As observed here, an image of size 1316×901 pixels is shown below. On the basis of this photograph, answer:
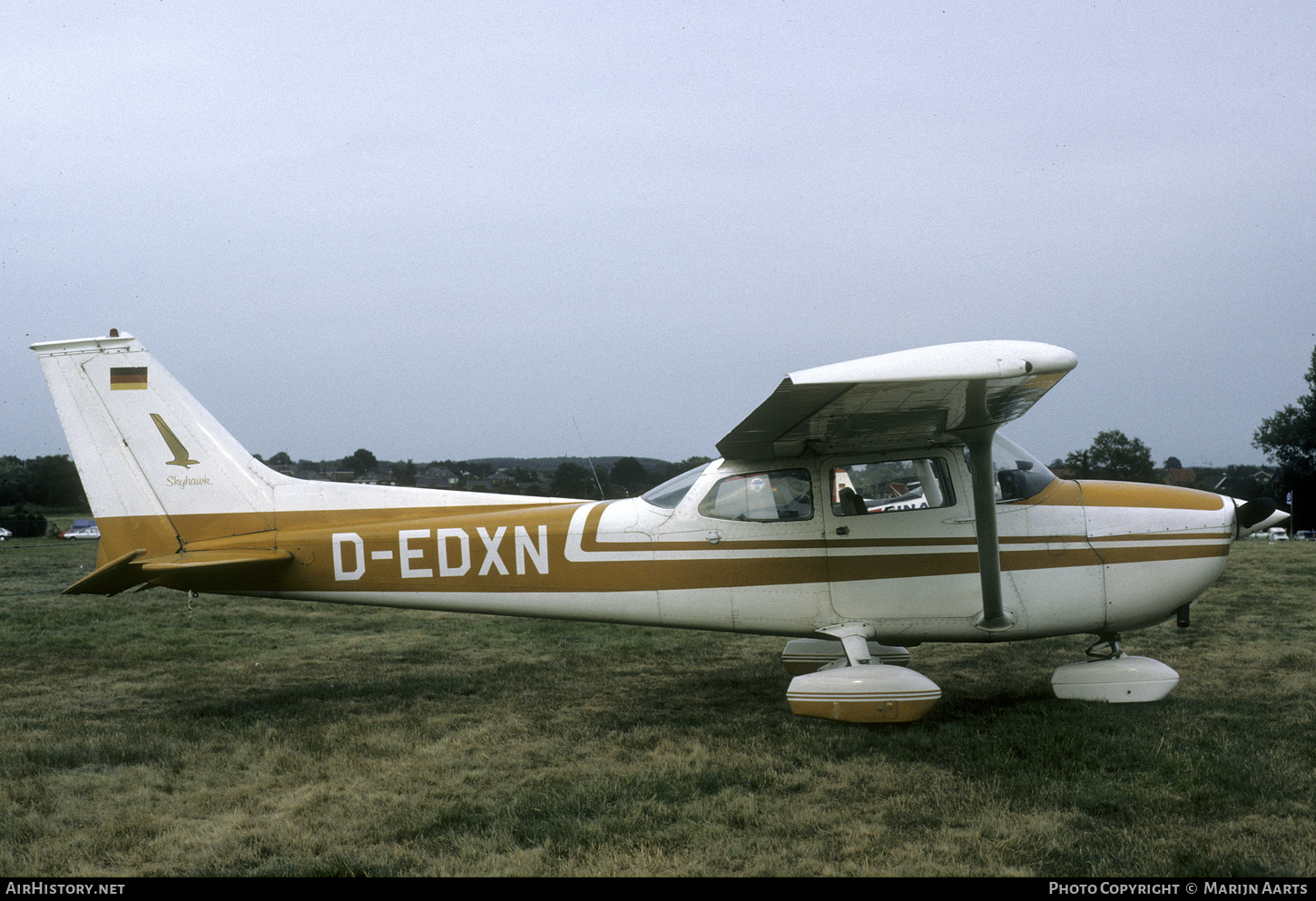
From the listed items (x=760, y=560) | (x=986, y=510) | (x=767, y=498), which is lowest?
(x=760, y=560)

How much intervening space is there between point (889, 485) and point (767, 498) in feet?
2.82

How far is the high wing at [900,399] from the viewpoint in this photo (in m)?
4.27

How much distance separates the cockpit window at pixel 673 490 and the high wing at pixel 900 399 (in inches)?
14.7

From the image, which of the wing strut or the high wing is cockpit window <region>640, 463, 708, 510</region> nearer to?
the high wing

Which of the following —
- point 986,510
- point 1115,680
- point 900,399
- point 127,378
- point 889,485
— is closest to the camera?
point 900,399

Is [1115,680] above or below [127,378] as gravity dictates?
below

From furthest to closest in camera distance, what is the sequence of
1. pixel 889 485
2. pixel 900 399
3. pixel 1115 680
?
1. pixel 889 485
2. pixel 1115 680
3. pixel 900 399

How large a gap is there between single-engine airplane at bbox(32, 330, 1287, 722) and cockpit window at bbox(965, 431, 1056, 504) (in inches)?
0.6

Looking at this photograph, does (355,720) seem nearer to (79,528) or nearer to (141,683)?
(141,683)

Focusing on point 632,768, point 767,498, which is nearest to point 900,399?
point 767,498

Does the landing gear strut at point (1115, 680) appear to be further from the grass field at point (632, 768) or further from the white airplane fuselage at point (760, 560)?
the white airplane fuselage at point (760, 560)

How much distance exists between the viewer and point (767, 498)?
20.0ft

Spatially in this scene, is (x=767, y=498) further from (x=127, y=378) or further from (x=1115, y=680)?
(x=127, y=378)

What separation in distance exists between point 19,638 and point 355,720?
581cm
